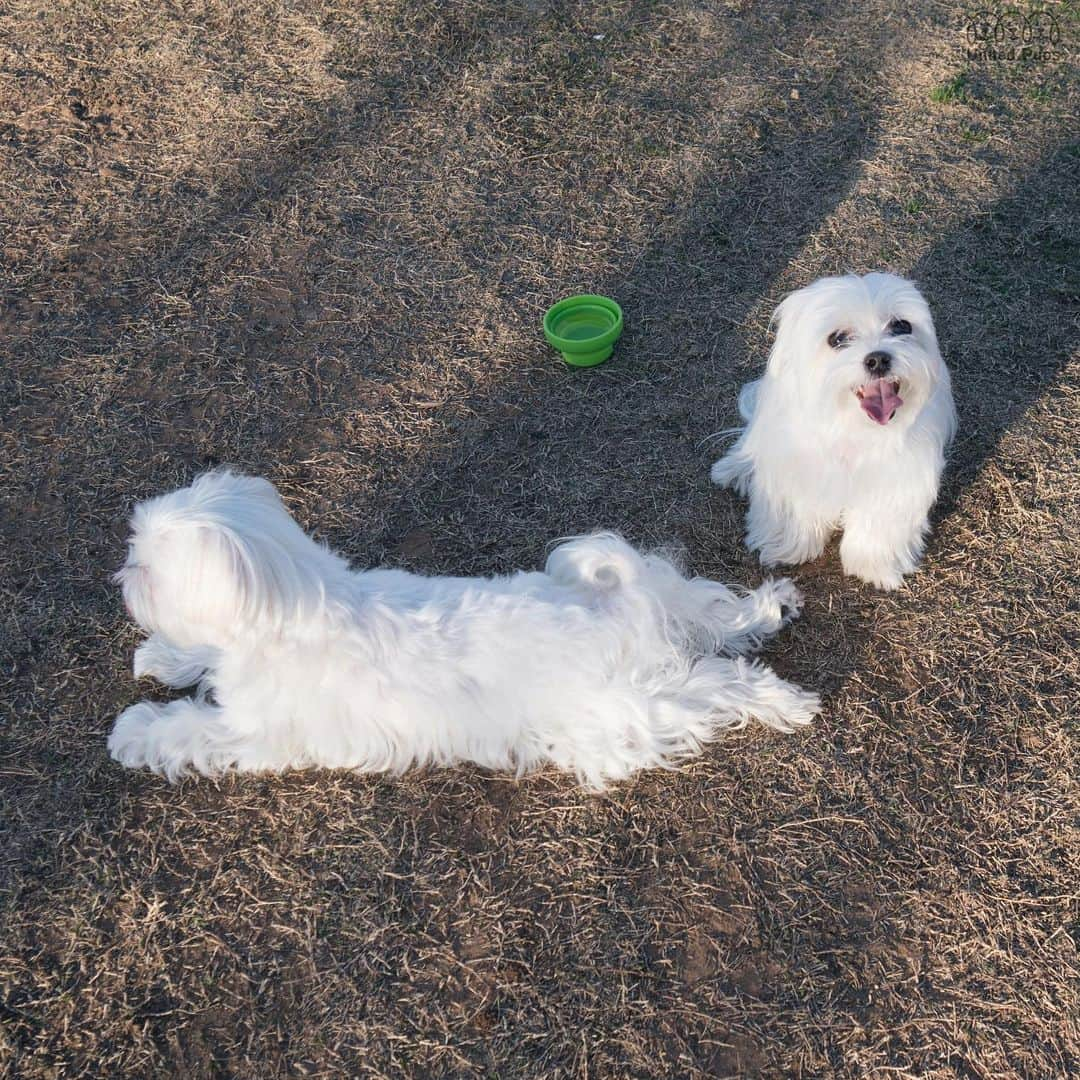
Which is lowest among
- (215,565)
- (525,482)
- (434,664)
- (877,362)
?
(525,482)

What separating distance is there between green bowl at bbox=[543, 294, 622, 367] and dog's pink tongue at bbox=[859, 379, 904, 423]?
61.5 inches

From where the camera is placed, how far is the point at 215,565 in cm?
228

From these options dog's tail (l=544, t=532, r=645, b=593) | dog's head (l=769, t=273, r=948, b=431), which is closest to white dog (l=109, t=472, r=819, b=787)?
dog's tail (l=544, t=532, r=645, b=593)

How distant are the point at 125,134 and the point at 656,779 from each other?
506 centimetres

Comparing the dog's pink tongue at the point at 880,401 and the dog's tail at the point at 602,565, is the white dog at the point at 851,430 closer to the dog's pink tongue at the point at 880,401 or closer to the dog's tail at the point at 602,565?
the dog's pink tongue at the point at 880,401

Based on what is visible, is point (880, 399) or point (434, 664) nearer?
point (434, 664)

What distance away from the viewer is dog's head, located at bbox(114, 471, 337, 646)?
2.28 metres

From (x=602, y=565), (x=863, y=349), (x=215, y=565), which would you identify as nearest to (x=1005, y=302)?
(x=863, y=349)

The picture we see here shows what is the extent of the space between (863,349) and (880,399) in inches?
7.8

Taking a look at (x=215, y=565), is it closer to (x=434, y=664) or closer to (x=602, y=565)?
(x=434, y=664)

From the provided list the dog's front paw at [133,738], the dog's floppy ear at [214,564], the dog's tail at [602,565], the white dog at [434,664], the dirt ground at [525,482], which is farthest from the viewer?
the dog's front paw at [133,738]

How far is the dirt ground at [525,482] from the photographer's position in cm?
270

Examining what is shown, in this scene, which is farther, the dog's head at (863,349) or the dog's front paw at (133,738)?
the dog's front paw at (133,738)

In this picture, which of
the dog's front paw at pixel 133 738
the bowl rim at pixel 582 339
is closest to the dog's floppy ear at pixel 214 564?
the dog's front paw at pixel 133 738
